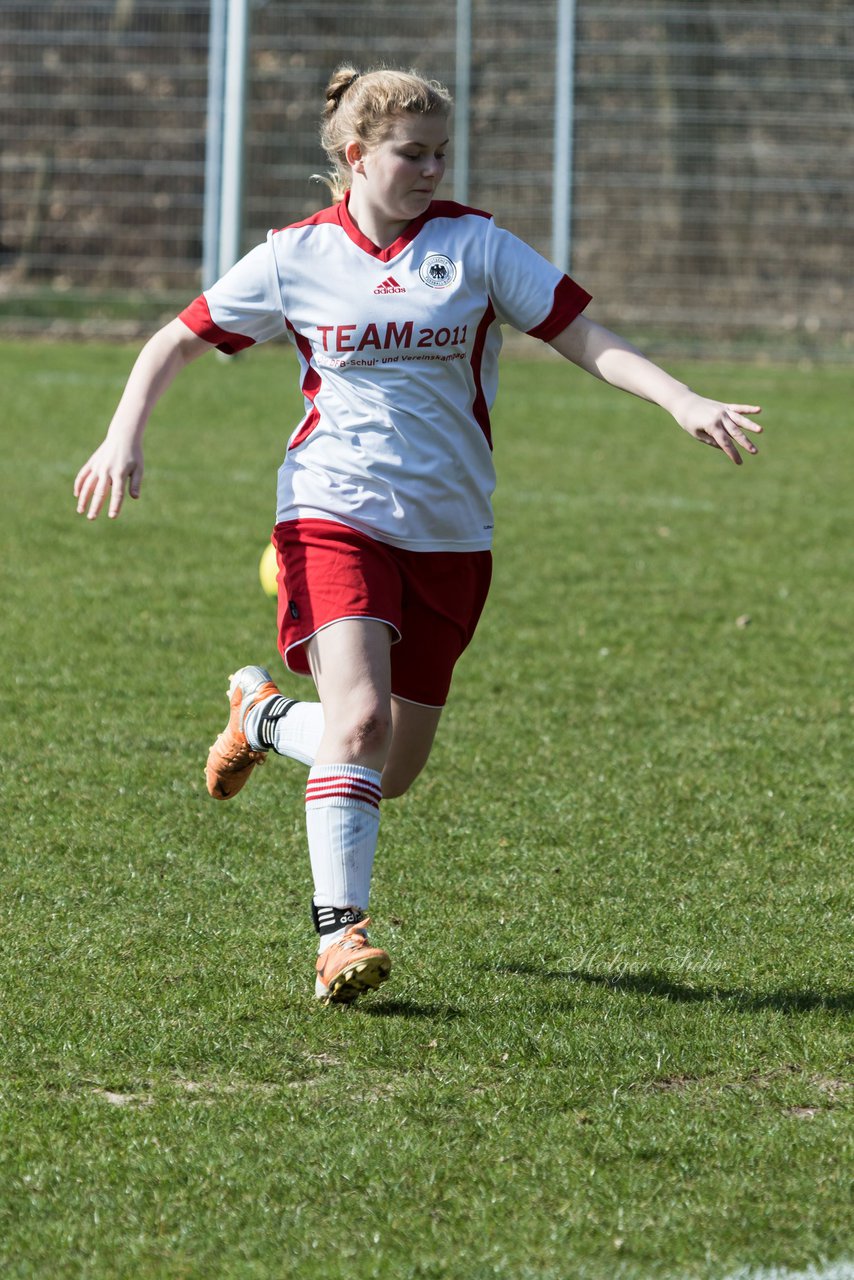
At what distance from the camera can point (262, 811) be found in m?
4.57

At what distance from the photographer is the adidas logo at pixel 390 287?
3504 mm

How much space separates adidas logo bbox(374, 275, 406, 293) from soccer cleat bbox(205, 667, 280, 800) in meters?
1.05

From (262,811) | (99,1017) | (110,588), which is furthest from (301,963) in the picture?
(110,588)

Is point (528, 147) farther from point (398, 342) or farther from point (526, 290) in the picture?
point (398, 342)

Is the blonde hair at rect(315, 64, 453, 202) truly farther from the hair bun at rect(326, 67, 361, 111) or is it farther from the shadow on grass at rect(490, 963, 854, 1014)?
the shadow on grass at rect(490, 963, 854, 1014)

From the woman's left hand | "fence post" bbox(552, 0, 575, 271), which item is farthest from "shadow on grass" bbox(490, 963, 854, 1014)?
"fence post" bbox(552, 0, 575, 271)

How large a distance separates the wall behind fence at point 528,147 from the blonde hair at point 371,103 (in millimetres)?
12944

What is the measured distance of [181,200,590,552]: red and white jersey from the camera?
11.6 feet

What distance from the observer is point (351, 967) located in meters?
3.17

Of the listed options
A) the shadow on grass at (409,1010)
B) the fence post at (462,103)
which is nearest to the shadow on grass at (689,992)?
the shadow on grass at (409,1010)

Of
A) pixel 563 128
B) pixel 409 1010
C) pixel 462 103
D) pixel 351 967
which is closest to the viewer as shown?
pixel 351 967

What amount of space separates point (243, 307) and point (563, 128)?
13493mm

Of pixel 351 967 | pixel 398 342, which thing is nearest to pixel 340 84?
pixel 398 342

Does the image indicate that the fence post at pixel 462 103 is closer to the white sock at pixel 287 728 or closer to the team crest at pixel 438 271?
the white sock at pixel 287 728
